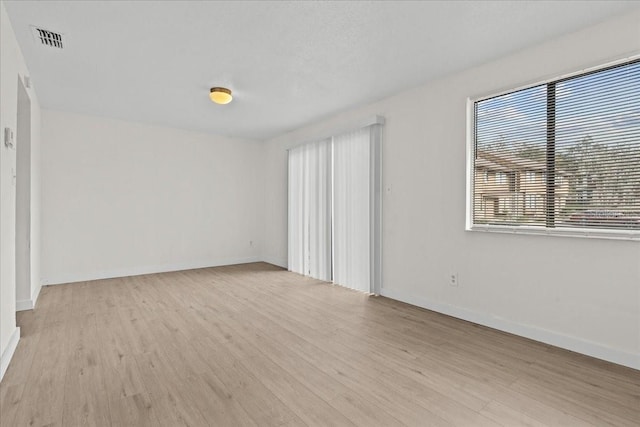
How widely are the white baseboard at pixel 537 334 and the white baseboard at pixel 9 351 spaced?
374 cm

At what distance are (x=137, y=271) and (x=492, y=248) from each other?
5.49m

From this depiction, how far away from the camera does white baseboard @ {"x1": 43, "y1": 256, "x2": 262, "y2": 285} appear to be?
511 cm

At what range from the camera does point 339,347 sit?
9.27 feet

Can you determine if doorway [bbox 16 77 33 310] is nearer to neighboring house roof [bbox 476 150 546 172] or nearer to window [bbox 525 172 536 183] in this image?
neighboring house roof [bbox 476 150 546 172]

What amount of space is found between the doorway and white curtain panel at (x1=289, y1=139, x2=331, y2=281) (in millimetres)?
3691

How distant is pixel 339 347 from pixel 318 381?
22.8 inches

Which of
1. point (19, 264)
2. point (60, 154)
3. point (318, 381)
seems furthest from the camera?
point (60, 154)

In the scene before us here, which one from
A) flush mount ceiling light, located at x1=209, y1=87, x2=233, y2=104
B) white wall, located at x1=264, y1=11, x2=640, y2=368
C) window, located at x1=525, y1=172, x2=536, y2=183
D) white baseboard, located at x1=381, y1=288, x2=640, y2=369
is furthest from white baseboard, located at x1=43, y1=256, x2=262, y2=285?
window, located at x1=525, y1=172, x2=536, y2=183

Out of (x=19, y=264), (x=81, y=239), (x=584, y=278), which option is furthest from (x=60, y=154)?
(x=584, y=278)

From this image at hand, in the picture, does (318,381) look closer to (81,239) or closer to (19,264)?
(19,264)

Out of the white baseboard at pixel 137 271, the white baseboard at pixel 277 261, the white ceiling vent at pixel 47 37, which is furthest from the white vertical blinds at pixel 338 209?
the white ceiling vent at pixel 47 37

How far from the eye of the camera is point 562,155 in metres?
2.83

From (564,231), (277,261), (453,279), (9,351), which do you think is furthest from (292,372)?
(277,261)

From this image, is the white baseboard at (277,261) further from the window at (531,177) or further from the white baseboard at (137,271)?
the window at (531,177)
